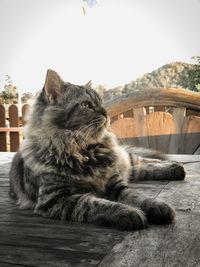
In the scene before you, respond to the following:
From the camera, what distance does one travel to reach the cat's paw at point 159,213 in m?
1.08

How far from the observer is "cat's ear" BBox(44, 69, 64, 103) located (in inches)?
60.7

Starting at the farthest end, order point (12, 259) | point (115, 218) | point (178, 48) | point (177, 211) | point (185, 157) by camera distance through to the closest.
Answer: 1. point (178, 48)
2. point (185, 157)
3. point (177, 211)
4. point (115, 218)
5. point (12, 259)

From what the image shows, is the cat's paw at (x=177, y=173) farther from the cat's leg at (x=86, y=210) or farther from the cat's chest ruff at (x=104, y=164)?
the cat's leg at (x=86, y=210)

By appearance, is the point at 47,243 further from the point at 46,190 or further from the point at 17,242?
the point at 46,190

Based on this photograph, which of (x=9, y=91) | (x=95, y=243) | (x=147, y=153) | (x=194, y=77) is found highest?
(x=194, y=77)

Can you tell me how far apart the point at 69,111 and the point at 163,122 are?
1587 mm

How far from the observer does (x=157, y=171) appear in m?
1.84

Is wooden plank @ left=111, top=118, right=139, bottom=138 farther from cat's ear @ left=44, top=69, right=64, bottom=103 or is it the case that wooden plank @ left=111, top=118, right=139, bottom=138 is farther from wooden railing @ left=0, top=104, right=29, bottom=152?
wooden railing @ left=0, top=104, right=29, bottom=152

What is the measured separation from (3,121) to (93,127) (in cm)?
315

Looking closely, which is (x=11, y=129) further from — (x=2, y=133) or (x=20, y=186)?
(x=20, y=186)

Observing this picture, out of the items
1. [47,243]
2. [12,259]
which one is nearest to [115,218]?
[47,243]

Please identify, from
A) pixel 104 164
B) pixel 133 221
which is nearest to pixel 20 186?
pixel 104 164

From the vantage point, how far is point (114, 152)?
1.67 m

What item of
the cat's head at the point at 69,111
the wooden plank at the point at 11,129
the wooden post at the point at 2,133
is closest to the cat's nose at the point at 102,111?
the cat's head at the point at 69,111
